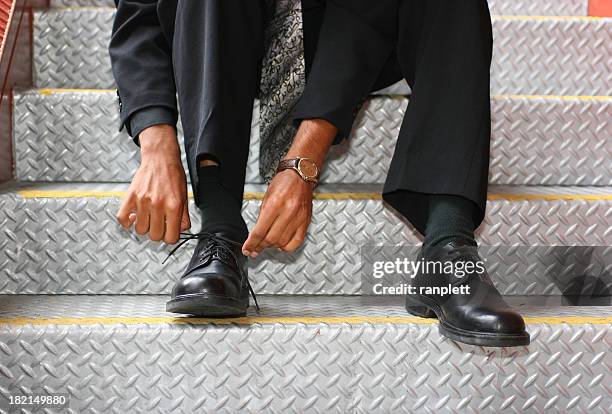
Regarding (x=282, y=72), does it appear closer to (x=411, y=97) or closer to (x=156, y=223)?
(x=411, y=97)

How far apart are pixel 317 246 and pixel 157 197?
36 centimetres

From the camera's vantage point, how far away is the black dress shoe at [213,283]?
3.06 ft

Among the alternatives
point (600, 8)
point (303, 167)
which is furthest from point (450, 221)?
point (600, 8)

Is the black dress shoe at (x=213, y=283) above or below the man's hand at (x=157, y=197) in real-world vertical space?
below

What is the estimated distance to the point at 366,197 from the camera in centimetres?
124

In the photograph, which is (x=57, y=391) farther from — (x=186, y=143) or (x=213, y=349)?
(x=186, y=143)

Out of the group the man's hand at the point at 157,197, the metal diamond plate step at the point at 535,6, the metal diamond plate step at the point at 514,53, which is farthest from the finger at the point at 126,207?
the metal diamond plate step at the point at 535,6

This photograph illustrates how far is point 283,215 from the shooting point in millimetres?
1001

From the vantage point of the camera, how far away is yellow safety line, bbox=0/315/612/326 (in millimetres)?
Result: 993

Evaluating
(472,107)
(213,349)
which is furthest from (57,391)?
(472,107)

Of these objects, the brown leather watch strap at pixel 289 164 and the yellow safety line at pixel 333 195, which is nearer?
the brown leather watch strap at pixel 289 164

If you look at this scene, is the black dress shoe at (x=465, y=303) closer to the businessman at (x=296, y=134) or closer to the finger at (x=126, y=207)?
Answer: the businessman at (x=296, y=134)

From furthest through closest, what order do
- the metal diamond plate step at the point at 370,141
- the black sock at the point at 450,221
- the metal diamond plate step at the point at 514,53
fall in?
the metal diamond plate step at the point at 514,53 < the metal diamond plate step at the point at 370,141 < the black sock at the point at 450,221

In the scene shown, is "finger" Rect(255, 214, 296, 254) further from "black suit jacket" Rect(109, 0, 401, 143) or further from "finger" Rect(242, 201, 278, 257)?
"black suit jacket" Rect(109, 0, 401, 143)
